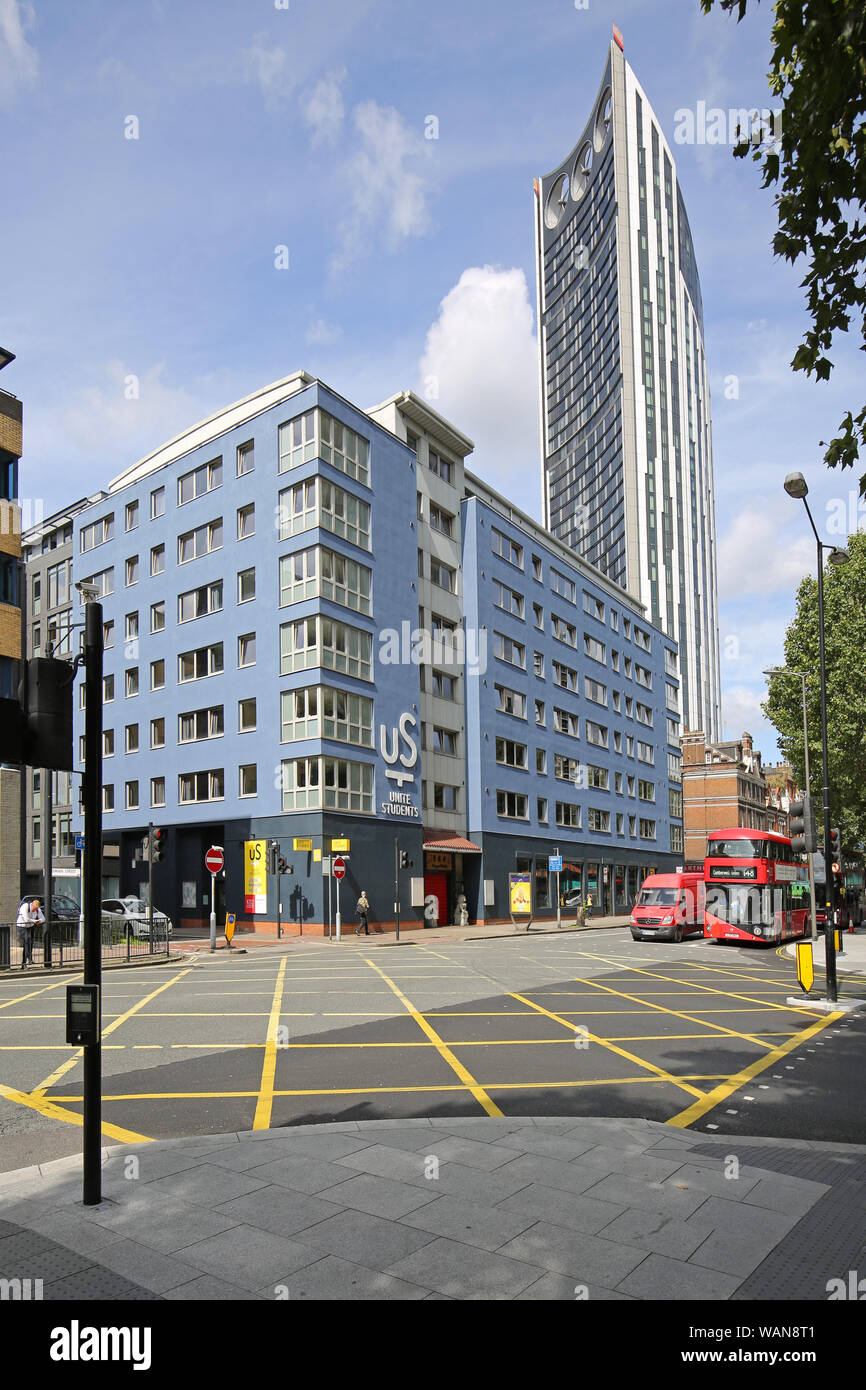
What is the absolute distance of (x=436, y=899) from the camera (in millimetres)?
43531

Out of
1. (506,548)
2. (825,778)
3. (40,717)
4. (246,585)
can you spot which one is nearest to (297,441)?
(246,585)

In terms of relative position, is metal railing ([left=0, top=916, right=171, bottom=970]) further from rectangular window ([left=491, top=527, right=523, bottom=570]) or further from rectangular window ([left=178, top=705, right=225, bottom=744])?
rectangular window ([left=491, top=527, right=523, bottom=570])

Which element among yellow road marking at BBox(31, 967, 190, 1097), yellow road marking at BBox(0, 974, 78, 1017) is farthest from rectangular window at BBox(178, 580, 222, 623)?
yellow road marking at BBox(31, 967, 190, 1097)

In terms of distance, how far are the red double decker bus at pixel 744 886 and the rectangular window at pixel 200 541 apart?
24866 millimetres

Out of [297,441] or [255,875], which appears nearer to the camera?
[255,875]

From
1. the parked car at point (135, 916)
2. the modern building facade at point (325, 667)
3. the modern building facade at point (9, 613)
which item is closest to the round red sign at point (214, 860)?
the parked car at point (135, 916)

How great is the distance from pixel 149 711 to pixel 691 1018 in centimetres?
3584

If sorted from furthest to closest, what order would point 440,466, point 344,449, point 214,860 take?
point 440,466 → point 344,449 → point 214,860

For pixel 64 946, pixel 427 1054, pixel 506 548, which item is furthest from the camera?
pixel 506 548

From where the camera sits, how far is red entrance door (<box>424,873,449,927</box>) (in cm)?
4250

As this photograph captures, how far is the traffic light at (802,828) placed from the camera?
657 inches

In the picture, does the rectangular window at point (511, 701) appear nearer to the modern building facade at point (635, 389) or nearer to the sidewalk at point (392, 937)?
the sidewalk at point (392, 937)

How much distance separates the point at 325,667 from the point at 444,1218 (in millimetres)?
31879

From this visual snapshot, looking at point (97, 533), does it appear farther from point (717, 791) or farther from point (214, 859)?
point (717, 791)
